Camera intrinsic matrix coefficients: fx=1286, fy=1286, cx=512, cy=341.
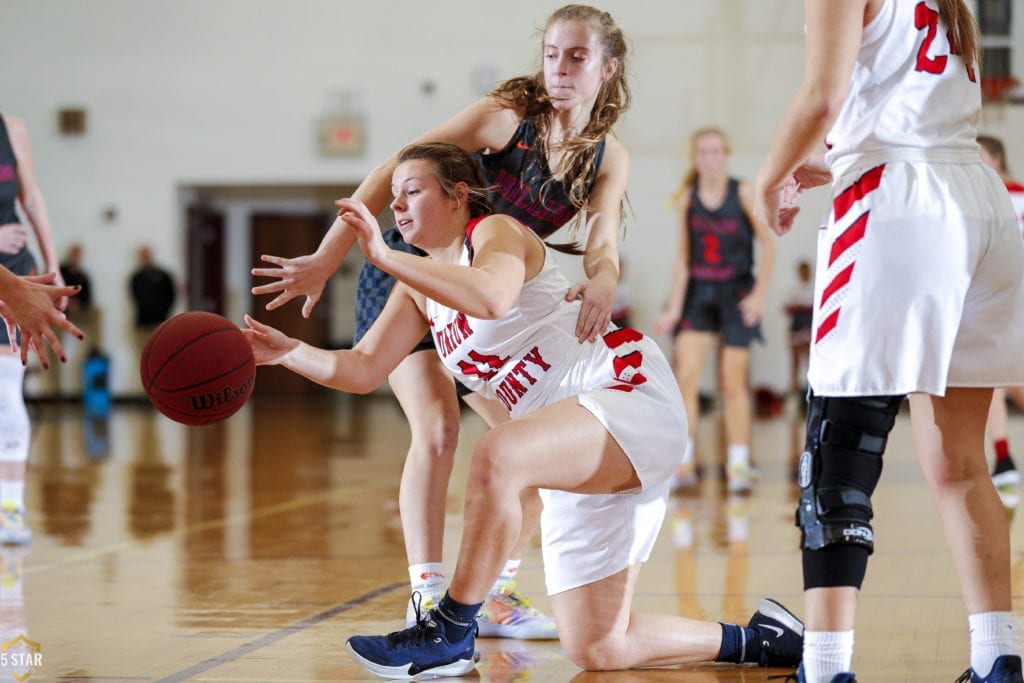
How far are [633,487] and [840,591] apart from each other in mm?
640

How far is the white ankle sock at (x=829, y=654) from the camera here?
2.06m

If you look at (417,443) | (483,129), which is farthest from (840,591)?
(483,129)

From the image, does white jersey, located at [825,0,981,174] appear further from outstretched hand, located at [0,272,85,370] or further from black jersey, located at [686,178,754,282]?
black jersey, located at [686,178,754,282]

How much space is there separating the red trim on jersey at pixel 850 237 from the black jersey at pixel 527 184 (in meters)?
0.98

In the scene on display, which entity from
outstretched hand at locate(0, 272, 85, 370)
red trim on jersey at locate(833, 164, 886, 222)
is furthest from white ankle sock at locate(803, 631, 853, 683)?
outstretched hand at locate(0, 272, 85, 370)

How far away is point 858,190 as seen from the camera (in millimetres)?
2135

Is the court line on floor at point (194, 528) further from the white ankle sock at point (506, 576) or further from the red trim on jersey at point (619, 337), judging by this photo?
the red trim on jersey at point (619, 337)

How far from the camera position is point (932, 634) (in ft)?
9.70

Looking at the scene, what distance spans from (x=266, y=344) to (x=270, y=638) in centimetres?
73

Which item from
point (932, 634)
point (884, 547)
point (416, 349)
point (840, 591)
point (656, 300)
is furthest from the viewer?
point (656, 300)

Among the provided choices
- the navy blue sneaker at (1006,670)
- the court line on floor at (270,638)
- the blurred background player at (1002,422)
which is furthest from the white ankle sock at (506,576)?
the blurred background player at (1002,422)

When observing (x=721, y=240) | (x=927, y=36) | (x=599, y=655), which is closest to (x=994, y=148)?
(x=721, y=240)

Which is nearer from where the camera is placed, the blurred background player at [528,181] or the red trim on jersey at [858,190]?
the red trim on jersey at [858,190]

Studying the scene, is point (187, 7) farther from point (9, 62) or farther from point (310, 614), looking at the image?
point (310, 614)
